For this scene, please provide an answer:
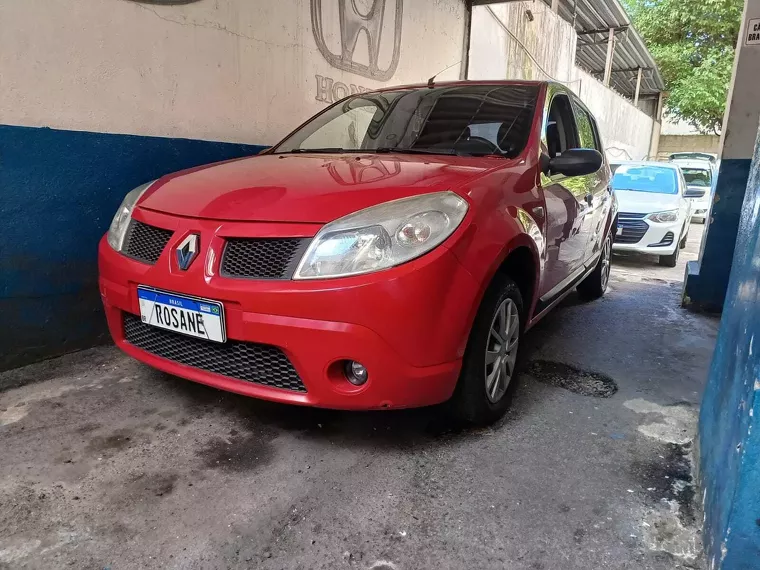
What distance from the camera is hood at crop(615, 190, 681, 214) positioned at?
6963mm

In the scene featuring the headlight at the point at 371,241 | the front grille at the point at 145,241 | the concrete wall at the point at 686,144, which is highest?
the concrete wall at the point at 686,144

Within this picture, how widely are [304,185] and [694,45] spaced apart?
24.8 metres

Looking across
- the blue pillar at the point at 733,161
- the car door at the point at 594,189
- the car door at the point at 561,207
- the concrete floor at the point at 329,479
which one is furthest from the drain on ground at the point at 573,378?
the blue pillar at the point at 733,161

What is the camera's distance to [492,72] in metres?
8.14

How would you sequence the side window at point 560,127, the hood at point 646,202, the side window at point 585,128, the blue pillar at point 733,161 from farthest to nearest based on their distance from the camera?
the hood at point 646,202, the blue pillar at point 733,161, the side window at point 585,128, the side window at point 560,127

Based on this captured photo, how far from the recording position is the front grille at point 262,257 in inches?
74.4

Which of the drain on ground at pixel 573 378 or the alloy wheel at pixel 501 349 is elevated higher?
the alloy wheel at pixel 501 349

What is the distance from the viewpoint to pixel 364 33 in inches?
201

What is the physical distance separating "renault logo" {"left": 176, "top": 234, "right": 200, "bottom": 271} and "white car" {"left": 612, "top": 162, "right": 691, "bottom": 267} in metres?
5.99

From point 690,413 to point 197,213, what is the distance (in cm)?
242

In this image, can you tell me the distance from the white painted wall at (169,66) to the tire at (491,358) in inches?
91.6

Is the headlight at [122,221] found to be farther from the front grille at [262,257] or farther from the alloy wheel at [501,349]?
the alloy wheel at [501,349]

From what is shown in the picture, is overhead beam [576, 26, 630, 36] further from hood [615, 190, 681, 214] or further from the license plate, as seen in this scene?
the license plate

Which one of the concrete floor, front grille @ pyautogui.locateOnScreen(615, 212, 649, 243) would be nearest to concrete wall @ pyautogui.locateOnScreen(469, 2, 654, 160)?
front grille @ pyautogui.locateOnScreen(615, 212, 649, 243)
